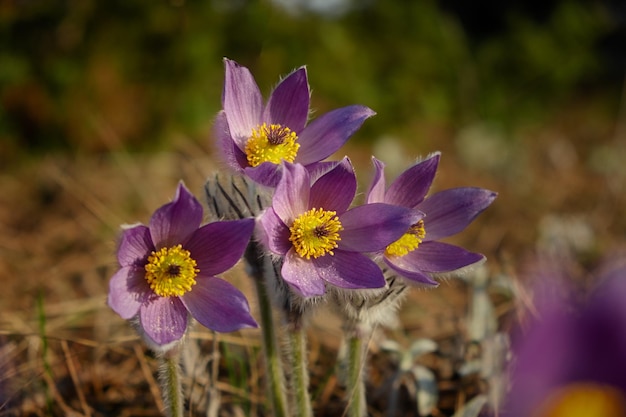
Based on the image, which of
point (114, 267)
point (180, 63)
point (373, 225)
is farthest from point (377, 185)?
point (180, 63)

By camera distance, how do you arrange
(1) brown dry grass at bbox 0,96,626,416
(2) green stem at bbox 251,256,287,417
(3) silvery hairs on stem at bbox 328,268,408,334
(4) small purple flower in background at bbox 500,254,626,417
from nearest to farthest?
(4) small purple flower in background at bbox 500,254,626,417, (3) silvery hairs on stem at bbox 328,268,408,334, (2) green stem at bbox 251,256,287,417, (1) brown dry grass at bbox 0,96,626,416

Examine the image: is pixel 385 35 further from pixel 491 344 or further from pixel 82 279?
pixel 491 344

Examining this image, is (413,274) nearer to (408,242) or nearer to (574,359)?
(408,242)

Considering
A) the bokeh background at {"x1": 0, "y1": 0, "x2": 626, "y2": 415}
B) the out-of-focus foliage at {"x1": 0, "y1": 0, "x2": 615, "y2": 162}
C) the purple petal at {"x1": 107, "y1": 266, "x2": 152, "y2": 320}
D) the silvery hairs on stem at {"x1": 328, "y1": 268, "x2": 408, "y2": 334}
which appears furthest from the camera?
the out-of-focus foliage at {"x1": 0, "y1": 0, "x2": 615, "y2": 162}

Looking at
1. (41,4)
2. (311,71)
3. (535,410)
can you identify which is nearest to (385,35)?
(311,71)

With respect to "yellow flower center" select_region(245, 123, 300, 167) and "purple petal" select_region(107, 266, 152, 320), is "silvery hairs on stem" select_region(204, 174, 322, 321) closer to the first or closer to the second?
"yellow flower center" select_region(245, 123, 300, 167)

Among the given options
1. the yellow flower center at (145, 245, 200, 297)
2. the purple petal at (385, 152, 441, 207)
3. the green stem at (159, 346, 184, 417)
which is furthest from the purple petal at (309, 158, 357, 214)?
the green stem at (159, 346, 184, 417)
